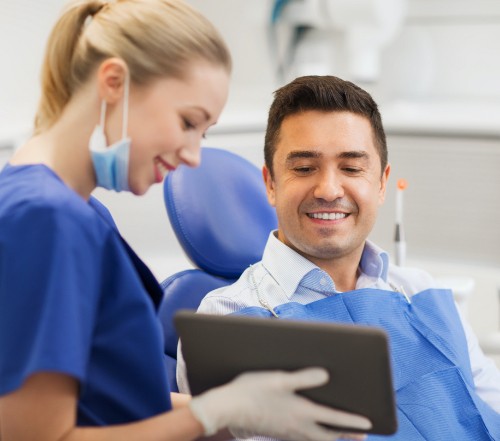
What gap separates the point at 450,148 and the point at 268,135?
1535mm

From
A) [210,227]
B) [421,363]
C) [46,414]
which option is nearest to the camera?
[46,414]

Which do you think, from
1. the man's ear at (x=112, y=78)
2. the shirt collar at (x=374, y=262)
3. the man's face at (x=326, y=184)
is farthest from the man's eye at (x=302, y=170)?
the man's ear at (x=112, y=78)

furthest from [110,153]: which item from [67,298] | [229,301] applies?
[229,301]

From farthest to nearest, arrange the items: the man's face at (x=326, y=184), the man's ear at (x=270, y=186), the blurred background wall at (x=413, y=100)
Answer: the blurred background wall at (x=413, y=100), the man's ear at (x=270, y=186), the man's face at (x=326, y=184)

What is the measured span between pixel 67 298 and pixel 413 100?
2.65 meters

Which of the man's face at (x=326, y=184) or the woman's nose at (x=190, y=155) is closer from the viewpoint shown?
the woman's nose at (x=190, y=155)

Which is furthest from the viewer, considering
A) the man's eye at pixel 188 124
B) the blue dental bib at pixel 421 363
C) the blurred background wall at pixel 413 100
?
the blurred background wall at pixel 413 100

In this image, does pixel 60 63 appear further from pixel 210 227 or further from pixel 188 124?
pixel 210 227

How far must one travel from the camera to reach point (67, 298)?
101 cm

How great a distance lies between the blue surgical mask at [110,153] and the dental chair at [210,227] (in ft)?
2.39

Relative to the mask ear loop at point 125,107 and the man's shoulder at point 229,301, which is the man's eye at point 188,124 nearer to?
the mask ear loop at point 125,107

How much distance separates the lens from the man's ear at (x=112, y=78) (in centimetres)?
105

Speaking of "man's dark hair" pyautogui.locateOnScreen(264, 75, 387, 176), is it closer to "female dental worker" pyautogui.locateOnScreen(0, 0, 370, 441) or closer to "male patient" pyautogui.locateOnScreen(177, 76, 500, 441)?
"male patient" pyautogui.locateOnScreen(177, 76, 500, 441)

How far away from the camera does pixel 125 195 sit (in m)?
2.65
